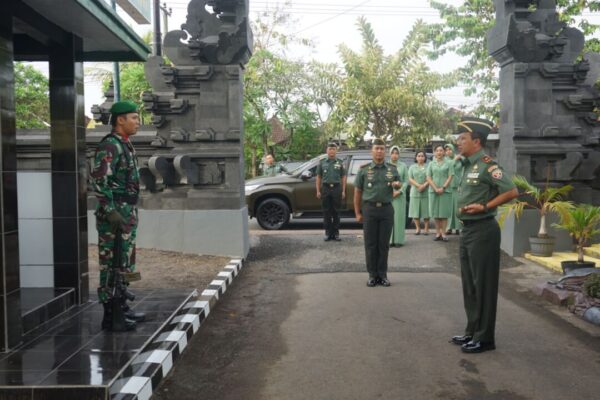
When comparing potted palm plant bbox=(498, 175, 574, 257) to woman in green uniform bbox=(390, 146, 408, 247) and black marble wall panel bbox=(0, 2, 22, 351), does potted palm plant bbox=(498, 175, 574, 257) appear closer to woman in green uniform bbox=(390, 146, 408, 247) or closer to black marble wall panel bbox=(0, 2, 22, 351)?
woman in green uniform bbox=(390, 146, 408, 247)

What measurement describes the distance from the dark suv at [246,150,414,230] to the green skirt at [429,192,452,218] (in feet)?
8.38

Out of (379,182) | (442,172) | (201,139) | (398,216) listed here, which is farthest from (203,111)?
(442,172)

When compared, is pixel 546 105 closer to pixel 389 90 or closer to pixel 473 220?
pixel 473 220

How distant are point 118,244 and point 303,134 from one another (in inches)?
1003

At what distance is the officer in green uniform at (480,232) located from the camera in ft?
16.9

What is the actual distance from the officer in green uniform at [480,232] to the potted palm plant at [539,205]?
427 cm

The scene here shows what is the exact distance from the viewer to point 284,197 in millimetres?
14328

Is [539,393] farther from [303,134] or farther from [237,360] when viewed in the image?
[303,134]

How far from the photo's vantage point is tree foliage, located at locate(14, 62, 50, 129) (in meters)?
23.4

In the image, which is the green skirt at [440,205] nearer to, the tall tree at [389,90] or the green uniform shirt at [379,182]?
the green uniform shirt at [379,182]

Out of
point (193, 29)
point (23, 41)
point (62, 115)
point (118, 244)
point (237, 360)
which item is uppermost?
point (193, 29)

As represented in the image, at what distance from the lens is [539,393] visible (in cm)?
421

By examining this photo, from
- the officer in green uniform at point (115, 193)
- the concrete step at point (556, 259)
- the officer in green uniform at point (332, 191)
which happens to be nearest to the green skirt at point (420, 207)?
the officer in green uniform at point (332, 191)

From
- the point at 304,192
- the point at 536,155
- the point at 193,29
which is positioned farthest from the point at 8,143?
the point at 304,192
